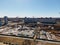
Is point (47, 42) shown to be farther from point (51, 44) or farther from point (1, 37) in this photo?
point (1, 37)

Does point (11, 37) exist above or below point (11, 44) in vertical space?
above

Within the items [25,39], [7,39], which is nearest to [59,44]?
[25,39]

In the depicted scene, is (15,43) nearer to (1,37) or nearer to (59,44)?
(1,37)

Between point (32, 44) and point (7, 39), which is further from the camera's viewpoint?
point (7, 39)

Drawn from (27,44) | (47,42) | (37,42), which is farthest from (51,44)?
(27,44)

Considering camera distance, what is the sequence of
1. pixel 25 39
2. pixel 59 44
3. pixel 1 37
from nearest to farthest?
pixel 59 44, pixel 25 39, pixel 1 37

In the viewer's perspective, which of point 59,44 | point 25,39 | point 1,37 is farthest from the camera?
point 1,37

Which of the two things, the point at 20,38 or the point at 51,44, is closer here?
the point at 51,44

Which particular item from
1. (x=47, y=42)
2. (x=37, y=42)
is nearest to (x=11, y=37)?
(x=37, y=42)
